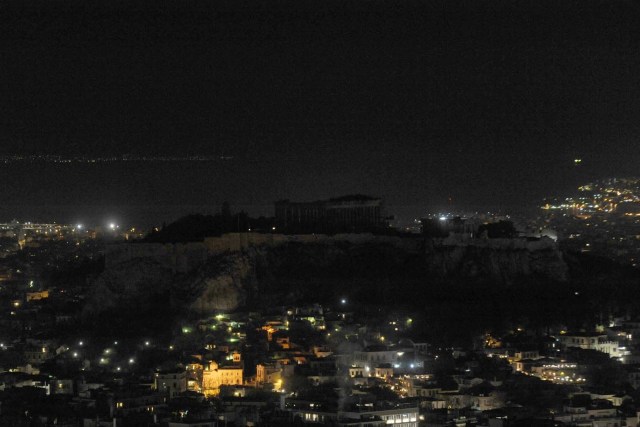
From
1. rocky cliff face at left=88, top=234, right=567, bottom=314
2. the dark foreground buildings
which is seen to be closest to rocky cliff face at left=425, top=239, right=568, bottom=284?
rocky cliff face at left=88, top=234, right=567, bottom=314

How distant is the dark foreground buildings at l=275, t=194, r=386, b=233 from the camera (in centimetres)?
6078

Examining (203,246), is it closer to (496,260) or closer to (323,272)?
(323,272)

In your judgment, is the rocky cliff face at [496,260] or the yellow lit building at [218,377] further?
the rocky cliff face at [496,260]

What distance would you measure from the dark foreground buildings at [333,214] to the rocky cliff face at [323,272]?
213 cm

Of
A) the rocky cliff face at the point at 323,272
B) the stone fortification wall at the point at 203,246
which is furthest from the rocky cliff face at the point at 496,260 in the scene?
the stone fortification wall at the point at 203,246

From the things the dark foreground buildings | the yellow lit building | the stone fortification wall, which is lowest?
the yellow lit building

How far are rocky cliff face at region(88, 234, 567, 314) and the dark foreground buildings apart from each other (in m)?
2.13

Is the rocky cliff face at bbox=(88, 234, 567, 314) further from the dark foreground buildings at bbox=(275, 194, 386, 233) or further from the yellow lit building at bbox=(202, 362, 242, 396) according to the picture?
the yellow lit building at bbox=(202, 362, 242, 396)

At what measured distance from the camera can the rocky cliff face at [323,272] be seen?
55531mm

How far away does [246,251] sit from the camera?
5706 centimetres

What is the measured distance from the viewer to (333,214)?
61.5 meters

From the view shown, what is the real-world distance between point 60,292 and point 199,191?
13.3 metres

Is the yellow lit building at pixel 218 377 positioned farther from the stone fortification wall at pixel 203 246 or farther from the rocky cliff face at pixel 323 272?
the stone fortification wall at pixel 203 246

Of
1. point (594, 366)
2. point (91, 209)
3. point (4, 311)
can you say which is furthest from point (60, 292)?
point (91, 209)
